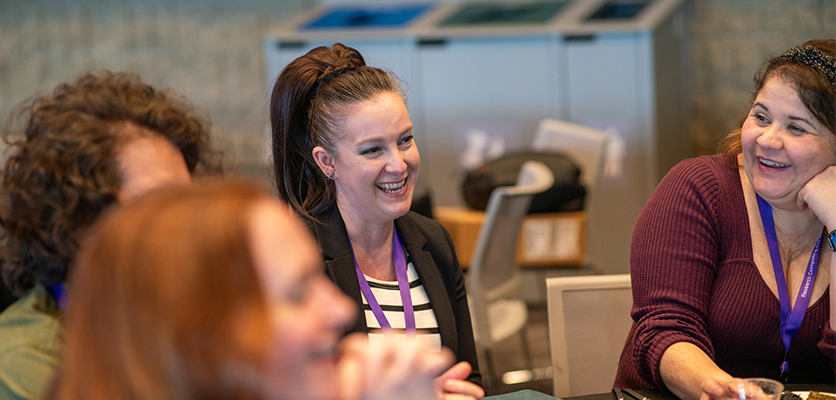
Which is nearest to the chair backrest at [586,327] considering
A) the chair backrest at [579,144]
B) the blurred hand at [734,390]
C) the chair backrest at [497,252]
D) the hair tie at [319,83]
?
the blurred hand at [734,390]

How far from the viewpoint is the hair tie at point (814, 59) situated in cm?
143

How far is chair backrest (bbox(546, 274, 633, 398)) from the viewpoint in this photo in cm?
176

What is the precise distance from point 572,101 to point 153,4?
3.33m

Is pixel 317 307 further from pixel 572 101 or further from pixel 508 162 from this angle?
pixel 572 101

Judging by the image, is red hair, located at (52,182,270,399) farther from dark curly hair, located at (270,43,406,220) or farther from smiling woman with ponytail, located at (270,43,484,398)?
dark curly hair, located at (270,43,406,220)

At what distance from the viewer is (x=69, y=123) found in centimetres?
108

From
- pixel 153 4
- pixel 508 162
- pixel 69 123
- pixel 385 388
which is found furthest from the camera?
pixel 153 4

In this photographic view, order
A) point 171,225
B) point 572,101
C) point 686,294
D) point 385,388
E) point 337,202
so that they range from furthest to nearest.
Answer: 1. point 572,101
2. point 337,202
3. point 686,294
4. point 385,388
5. point 171,225

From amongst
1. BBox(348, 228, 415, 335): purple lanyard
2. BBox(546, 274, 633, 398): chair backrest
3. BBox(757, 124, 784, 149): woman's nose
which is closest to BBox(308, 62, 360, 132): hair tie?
BBox(348, 228, 415, 335): purple lanyard

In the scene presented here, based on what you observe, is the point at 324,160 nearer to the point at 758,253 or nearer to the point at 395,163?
the point at 395,163

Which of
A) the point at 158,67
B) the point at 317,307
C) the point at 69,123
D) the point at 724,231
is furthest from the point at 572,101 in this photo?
the point at 317,307

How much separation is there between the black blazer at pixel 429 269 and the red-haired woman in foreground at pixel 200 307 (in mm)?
866

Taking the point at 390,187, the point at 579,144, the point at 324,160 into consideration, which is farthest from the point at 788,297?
the point at 579,144

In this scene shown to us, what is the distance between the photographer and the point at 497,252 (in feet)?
9.64
